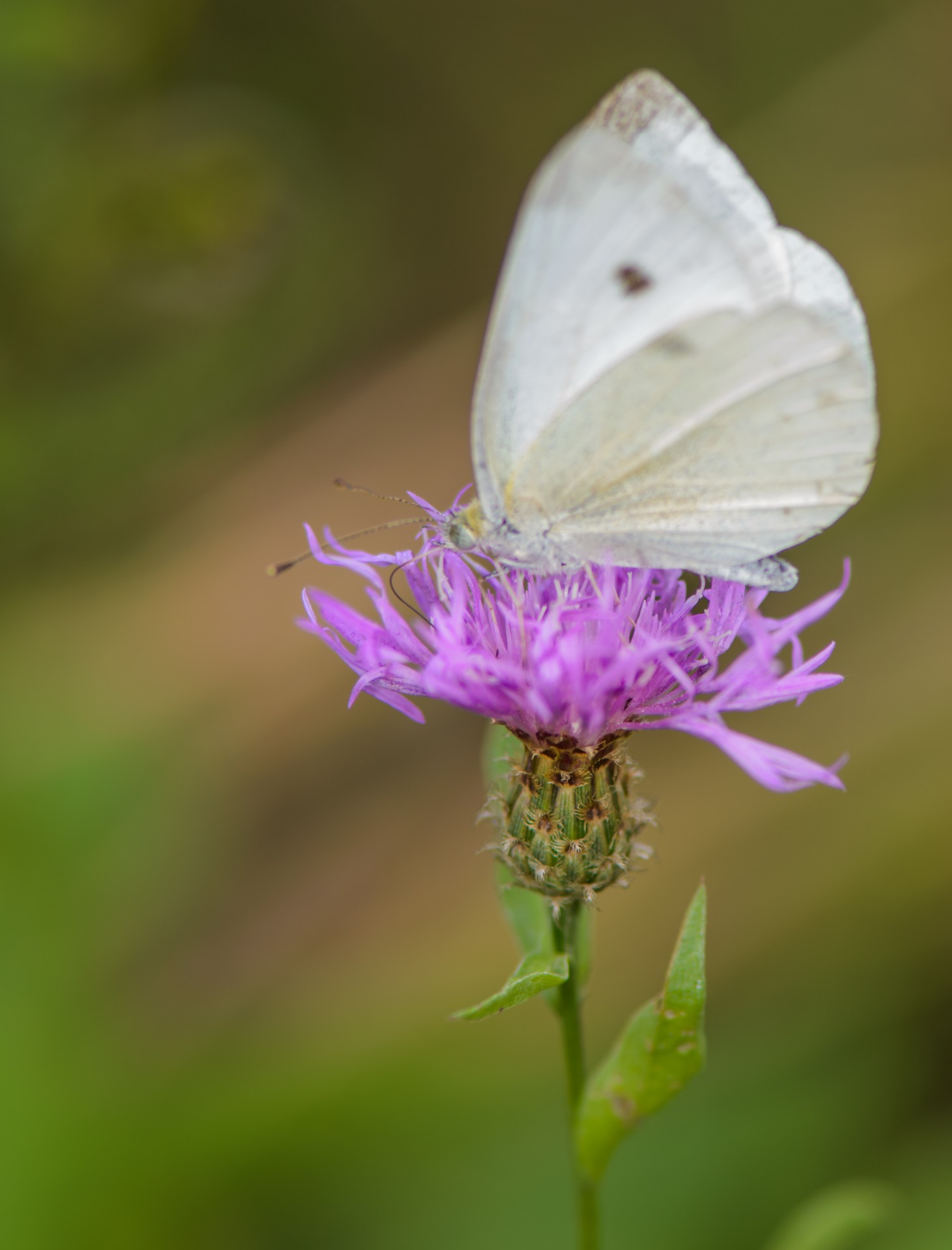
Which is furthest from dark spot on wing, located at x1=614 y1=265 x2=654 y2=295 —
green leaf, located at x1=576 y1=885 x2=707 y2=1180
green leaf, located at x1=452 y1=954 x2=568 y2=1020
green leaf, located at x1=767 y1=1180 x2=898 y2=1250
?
green leaf, located at x1=767 y1=1180 x2=898 y2=1250

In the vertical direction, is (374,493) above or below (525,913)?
above

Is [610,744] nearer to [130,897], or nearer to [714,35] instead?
[130,897]

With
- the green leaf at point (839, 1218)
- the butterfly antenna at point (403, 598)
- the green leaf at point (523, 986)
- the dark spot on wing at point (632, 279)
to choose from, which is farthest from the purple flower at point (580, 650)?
the green leaf at point (839, 1218)

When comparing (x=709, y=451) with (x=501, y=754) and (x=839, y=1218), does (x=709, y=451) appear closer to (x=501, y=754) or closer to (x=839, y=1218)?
(x=501, y=754)

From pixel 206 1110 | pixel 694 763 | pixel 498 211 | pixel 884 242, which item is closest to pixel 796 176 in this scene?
pixel 884 242

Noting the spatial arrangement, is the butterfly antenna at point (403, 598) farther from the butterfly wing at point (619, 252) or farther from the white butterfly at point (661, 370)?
the butterfly wing at point (619, 252)

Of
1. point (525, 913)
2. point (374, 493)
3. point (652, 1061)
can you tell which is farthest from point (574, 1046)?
point (374, 493)
